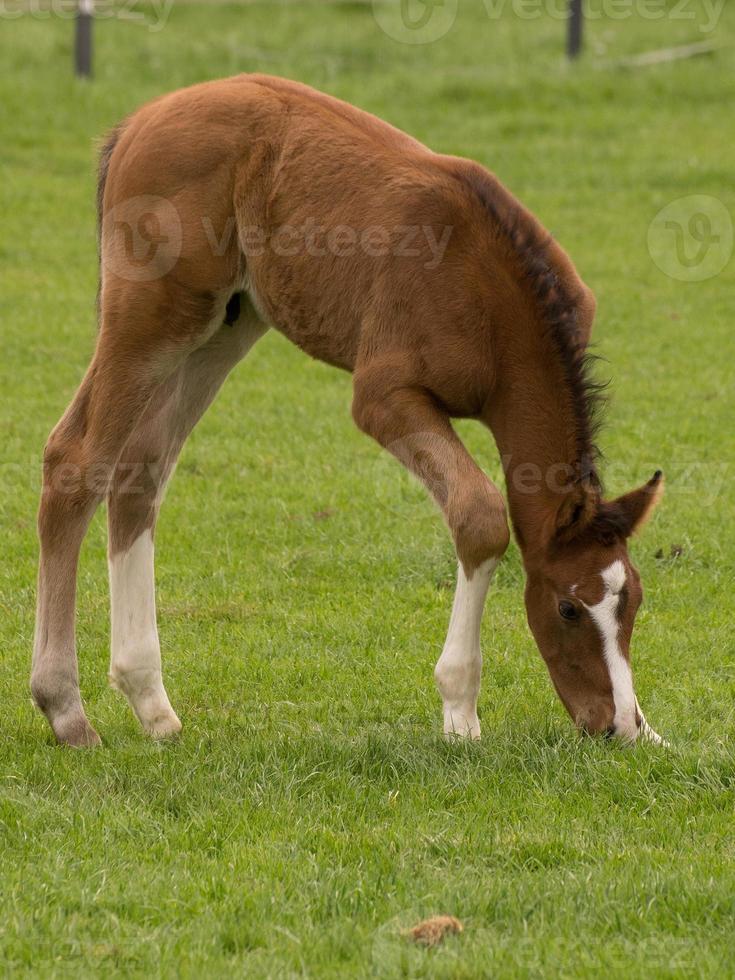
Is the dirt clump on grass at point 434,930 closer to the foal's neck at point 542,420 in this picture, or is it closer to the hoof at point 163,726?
the foal's neck at point 542,420

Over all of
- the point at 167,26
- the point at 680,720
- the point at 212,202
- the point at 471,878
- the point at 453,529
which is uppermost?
the point at 212,202

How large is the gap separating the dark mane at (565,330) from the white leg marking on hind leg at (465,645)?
0.45 meters

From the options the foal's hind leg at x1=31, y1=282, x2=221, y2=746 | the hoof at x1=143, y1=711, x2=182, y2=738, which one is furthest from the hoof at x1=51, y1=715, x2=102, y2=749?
the hoof at x1=143, y1=711, x2=182, y2=738

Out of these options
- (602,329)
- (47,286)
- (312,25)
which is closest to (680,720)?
(602,329)

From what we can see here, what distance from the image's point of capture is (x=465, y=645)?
488 cm

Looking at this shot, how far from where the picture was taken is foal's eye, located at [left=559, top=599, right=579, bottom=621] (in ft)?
15.9

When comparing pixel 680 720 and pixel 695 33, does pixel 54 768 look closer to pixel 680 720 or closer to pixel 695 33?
pixel 680 720

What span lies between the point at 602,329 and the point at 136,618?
672 cm

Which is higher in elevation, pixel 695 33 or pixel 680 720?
pixel 680 720

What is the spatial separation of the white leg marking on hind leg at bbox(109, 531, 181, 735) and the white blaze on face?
58.8 inches

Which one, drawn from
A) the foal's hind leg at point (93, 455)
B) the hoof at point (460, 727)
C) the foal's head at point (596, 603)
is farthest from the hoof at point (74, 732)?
the foal's head at point (596, 603)

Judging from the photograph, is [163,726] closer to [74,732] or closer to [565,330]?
[74,732]

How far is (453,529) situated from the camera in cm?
481

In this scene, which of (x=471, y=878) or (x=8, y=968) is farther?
(x=471, y=878)
